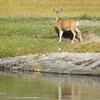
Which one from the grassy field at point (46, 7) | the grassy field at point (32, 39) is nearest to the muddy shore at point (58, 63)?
the grassy field at point (32, 39)

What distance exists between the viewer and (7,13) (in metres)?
37.6

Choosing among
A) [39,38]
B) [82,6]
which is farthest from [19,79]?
[82,6]

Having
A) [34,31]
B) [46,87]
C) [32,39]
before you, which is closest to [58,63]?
[46,87]

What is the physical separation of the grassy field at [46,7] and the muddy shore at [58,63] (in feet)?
48.6

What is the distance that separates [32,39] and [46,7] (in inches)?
622

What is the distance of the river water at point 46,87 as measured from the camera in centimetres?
1465

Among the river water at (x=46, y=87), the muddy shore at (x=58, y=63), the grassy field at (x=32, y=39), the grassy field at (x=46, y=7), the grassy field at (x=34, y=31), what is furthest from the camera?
the grassy field at (x=46, y=7)

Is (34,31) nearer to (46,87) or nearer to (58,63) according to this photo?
(58,63)

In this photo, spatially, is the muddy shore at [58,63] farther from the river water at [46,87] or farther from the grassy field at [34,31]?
the grassy field at [34,31]

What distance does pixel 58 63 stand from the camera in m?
20.3

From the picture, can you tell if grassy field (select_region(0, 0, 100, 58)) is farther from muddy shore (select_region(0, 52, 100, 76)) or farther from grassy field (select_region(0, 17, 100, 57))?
muddy shore (select_region(0, 52, 100, 76))

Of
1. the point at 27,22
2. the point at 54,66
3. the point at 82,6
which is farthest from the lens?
the point at 82,6

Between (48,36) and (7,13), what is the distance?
37.7 ft

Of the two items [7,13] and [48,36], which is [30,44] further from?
[7,13]
